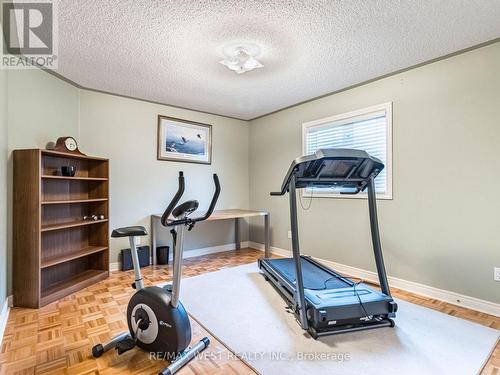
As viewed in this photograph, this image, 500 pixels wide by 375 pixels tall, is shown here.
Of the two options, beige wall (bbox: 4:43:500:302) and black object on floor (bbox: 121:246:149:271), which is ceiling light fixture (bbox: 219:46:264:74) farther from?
black object on floor (bbox: 121:246:149:271)

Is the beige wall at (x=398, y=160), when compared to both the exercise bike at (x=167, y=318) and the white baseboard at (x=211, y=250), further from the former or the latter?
the exercise bike at (x=167, y=318)

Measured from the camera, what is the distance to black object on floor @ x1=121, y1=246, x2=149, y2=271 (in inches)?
144

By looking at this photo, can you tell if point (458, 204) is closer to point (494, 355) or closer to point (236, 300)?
point (494, 355)

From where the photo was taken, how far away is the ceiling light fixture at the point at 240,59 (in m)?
2.55

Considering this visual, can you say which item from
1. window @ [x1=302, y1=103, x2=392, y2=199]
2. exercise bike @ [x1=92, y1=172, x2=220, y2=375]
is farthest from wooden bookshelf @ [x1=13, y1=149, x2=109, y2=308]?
window @ [x1=302, y1=103, x2=392, y2=199]

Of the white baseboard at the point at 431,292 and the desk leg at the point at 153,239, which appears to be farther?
the desk leg at the point at 153,239

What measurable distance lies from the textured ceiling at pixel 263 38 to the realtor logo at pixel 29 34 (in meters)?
0.10

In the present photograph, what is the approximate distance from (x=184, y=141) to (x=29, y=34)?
92.2 inches

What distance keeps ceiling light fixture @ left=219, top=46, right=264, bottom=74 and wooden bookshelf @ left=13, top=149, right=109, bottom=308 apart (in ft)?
6.60

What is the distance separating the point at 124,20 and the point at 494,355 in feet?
12.0

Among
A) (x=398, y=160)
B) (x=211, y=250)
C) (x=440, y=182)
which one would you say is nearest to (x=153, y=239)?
(x=211, y=250)

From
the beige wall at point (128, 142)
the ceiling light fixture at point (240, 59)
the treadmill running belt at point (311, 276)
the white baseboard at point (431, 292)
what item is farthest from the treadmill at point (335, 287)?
the beige wall at point (128, 142)

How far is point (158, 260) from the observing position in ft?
13.0

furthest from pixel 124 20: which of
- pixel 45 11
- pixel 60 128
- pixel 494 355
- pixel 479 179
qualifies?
pixel 494 355
